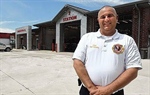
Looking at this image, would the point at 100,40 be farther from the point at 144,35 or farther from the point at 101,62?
the point at 144,35

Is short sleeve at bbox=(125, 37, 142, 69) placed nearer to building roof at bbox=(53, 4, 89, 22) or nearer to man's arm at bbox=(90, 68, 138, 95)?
man's arm at bbox=(90, 68, 138, 95)

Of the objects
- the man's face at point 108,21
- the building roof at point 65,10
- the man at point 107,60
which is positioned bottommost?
the man at point 107,60

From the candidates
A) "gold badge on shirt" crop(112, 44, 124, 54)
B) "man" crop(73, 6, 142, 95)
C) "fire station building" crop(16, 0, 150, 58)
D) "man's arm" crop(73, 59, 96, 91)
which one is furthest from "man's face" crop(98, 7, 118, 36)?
"fire station building" crop(16, 0, 150, 58)

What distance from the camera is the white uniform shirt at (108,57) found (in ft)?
5.72

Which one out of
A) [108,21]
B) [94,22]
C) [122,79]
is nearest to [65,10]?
[94,22]

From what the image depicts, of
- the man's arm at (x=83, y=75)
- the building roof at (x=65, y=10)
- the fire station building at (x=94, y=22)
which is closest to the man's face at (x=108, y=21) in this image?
the man's arm at (x=83, y=75)

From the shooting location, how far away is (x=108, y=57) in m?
Result: 1.75

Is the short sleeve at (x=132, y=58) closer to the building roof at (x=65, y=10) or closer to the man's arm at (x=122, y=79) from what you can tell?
the man's arm at (x=122, y=79)

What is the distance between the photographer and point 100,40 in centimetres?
185

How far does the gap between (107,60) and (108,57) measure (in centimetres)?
3

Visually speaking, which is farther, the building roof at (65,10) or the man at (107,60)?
the building roof at (65,10)

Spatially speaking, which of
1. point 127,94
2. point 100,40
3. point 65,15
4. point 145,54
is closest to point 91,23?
point 65,15

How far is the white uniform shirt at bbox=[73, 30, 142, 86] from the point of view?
1.74m

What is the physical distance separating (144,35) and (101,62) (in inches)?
562
